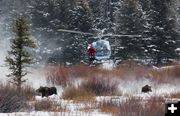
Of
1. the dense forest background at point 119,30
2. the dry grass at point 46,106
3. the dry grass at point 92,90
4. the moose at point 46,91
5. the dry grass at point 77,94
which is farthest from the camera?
the dense forest background at point 119,30

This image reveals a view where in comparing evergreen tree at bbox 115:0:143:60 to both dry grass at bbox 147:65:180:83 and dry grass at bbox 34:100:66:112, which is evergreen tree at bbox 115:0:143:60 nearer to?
dry grass at bbox 147:65:180:83

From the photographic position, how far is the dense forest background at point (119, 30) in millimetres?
40969

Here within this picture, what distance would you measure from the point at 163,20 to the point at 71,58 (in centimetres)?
932

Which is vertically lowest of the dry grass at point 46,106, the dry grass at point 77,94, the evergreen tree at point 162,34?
the dry grass at point 77,94

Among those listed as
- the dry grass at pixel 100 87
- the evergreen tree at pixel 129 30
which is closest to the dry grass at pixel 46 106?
the dry grass at pixel 100 87

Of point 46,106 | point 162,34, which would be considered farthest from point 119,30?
point 46,106

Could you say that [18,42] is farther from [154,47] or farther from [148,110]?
[154,47]

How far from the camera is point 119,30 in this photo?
41.2m

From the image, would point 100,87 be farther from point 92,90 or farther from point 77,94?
point 77,94

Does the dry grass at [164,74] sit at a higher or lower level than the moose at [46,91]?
higher

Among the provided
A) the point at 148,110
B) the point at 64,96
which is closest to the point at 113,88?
the point at 64,96

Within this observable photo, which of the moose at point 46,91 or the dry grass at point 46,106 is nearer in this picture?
the dry grass at point 46,106

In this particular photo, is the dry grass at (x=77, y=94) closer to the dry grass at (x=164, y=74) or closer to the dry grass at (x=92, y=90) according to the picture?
the dry grass at (x=92, y=90)

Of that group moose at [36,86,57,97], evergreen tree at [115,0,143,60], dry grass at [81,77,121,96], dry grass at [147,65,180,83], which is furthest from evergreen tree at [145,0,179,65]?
moose at [36,86,57,97]
